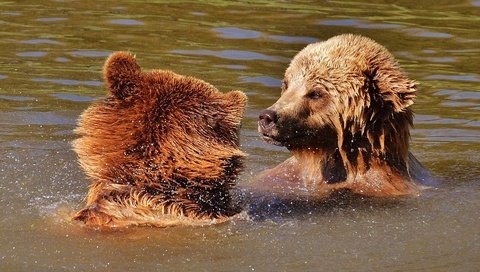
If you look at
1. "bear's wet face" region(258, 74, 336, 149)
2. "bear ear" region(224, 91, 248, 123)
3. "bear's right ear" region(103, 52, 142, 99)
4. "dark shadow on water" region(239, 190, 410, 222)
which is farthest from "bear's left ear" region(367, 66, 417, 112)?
"bear's right ear" region(103, 52, 142, 99)

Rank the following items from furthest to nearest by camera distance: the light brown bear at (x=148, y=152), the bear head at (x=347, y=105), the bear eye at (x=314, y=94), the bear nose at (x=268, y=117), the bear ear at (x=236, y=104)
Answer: the bear eye at (x=314, y=94)
the bear head at (x=347, y=105)
the bear nose at (x=268, y=117)
the bear ear at (x=236, y=104)
the light brown bear at (x=148, y=152)

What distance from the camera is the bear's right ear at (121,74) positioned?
617 cm

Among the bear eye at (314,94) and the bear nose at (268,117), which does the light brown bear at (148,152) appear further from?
the bear eye at (314,94)

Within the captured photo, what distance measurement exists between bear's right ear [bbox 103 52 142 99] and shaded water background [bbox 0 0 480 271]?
31.6 inches

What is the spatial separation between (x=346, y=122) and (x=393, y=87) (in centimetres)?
44

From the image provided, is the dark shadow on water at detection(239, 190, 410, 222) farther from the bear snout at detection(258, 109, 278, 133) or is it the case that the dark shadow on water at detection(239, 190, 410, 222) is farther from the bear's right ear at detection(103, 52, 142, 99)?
the bear's right ear at detection(103, 52, 142, 99)

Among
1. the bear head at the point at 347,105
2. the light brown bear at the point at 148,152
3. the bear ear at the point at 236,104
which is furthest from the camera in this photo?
the bear head at the point at 347,105

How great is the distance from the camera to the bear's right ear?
6168 mm

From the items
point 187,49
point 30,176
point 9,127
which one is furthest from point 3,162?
point 187,49

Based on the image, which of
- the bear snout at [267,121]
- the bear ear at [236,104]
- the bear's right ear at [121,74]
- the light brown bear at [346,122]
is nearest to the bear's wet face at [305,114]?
the light brown bear at [346,122]

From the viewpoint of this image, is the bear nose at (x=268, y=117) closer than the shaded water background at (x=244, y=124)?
No

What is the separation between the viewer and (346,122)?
25.4ft

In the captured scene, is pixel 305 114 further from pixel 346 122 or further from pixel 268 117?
pixel 268 117

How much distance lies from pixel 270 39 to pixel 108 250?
792cm
